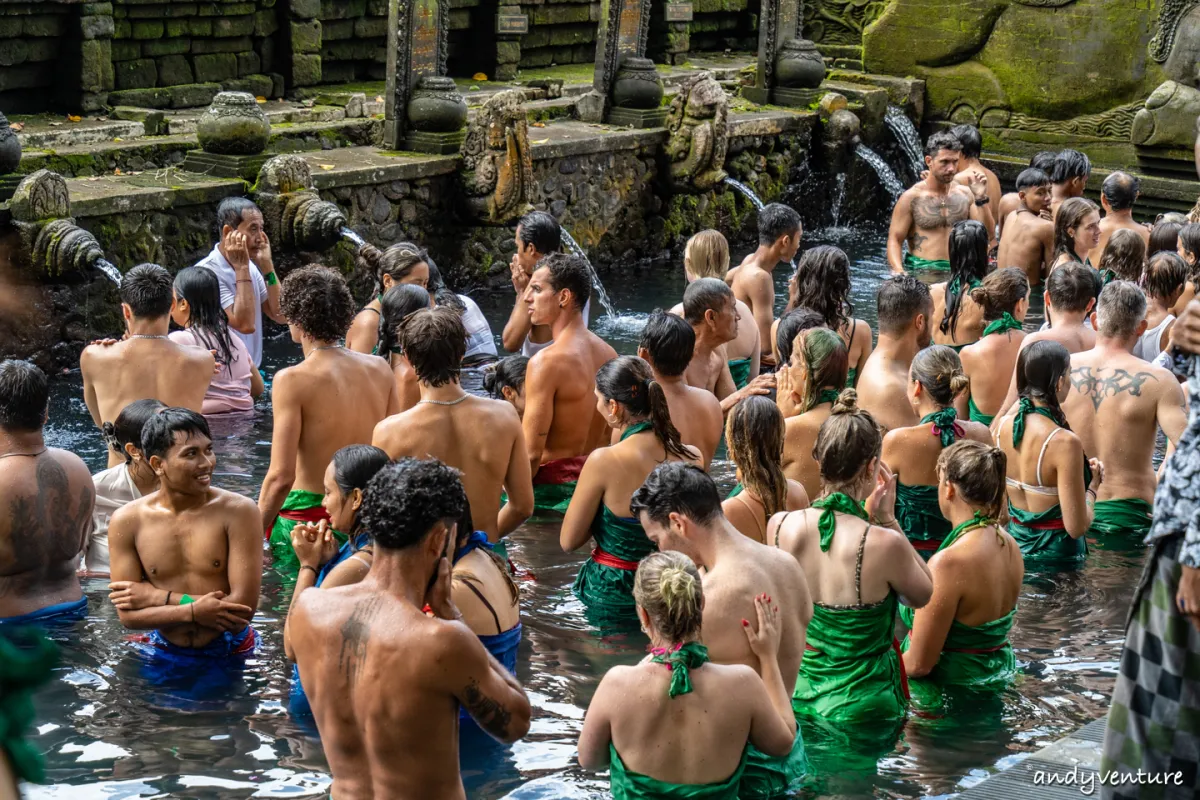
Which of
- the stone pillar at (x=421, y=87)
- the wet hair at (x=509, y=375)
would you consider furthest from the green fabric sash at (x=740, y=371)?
the stone pillar at (x=421, y=87)

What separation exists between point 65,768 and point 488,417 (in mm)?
1948

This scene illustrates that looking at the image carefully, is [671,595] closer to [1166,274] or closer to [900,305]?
[900,305]

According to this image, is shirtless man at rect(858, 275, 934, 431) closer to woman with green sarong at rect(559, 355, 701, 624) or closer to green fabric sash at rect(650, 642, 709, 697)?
woman with green sarong at rect(559, 355, 701, 624)

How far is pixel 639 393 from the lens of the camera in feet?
17.7

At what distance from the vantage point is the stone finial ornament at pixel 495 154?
37.6 ft

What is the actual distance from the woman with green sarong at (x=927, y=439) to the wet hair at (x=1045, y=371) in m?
0.29

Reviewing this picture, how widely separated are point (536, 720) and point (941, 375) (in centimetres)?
221

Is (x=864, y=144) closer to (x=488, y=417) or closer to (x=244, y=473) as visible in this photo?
(x=244, y=473)

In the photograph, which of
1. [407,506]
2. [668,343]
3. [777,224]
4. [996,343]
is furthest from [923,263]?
[407,506]

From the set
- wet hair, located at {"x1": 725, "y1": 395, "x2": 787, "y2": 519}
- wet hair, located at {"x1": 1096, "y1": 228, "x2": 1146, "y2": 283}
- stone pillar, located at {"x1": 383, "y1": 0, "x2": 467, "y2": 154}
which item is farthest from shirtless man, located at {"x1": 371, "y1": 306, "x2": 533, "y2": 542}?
stone pillar, located at {"x1": 383, "y1": 0, "x2": 467, "y2": 154}

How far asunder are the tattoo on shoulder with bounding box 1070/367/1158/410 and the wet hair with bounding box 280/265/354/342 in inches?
139

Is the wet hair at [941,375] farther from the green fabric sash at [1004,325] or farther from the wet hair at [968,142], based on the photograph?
the wet hair at [968,142]

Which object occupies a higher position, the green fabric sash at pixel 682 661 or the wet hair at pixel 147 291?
the wet hair at pixel 147 291

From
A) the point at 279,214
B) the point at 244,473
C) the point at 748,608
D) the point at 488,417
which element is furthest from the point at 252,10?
the point at 748,608
